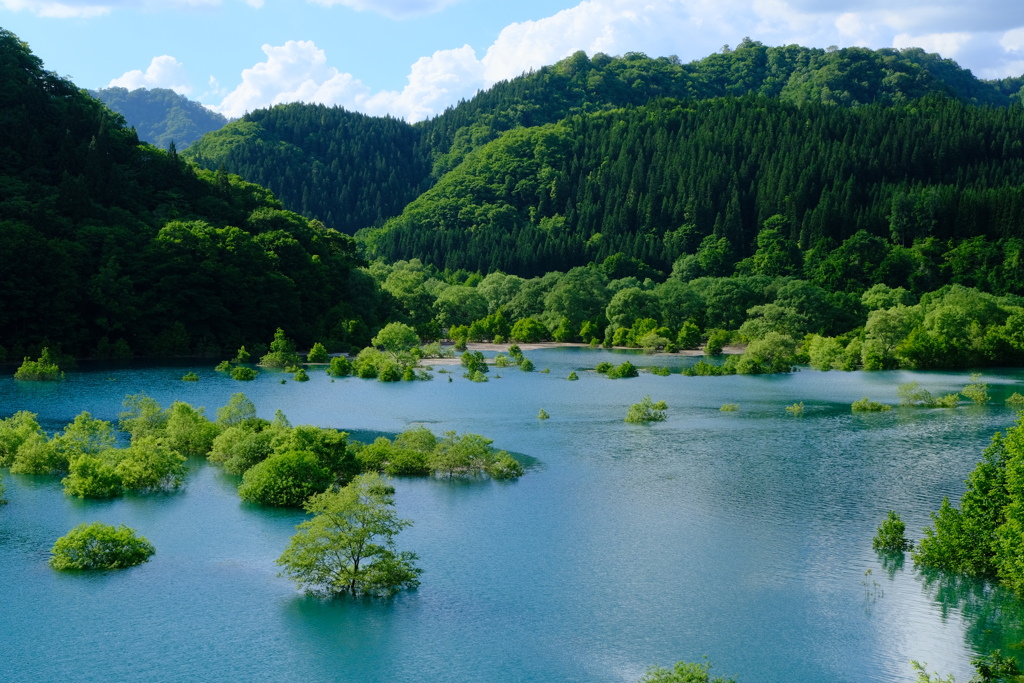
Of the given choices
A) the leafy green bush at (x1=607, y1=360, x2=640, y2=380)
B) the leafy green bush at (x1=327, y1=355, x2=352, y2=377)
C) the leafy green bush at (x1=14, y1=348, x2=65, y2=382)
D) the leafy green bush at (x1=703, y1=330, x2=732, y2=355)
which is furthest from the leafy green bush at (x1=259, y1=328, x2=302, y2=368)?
the leafy green bush at (x1=703, y1=330, x2=732, y2=355)

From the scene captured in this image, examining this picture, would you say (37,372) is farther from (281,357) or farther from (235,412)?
(235,412)

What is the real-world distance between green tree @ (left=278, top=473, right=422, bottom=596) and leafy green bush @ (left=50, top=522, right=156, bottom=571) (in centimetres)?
490

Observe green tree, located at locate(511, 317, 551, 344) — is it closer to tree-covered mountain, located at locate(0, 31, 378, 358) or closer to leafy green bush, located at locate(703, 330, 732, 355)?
tree-covered mountain, located at locate(0, 31, 378, 358)

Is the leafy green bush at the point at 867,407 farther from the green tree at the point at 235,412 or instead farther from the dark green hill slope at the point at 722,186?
the dark green hill slope at the point at 722,186

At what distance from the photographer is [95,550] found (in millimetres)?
27609

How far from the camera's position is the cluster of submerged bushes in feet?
116

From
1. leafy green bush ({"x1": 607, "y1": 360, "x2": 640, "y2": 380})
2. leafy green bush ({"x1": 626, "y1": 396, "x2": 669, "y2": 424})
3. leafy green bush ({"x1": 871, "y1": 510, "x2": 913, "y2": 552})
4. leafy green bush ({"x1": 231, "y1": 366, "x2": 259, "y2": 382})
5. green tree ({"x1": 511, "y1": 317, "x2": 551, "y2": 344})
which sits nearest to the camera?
leafy green bush ({"x1": 871, "y1": 510, "x2": 913, "y2": 552})

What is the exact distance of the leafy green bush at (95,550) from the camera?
27.4 metres

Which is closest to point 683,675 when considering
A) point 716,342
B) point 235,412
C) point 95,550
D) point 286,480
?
point 95,550

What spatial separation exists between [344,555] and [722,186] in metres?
148

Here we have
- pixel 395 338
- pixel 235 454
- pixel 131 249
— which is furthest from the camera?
pixel 131 249

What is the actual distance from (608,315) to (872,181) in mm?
67833

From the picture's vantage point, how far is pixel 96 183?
9312 cm

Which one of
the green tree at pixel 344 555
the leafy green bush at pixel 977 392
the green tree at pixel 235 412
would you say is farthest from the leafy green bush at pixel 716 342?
the green tree at pixel 344 555
